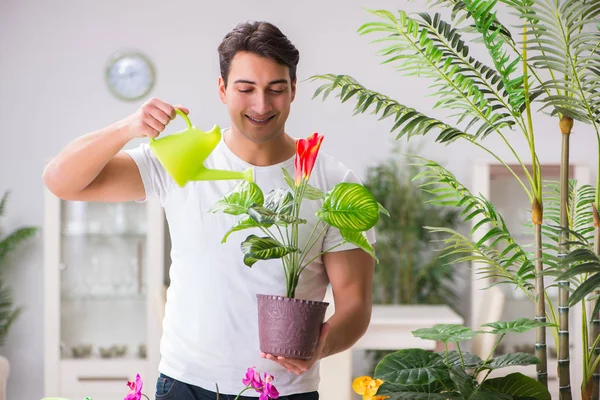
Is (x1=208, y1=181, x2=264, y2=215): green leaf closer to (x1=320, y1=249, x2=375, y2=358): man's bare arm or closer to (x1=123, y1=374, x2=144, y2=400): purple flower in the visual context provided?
(x1=123, y1=374, x2=144, y2=400): purple flower

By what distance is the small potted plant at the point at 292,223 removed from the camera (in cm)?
128

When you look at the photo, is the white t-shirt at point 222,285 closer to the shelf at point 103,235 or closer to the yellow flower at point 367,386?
the yellow flower at point 367,386

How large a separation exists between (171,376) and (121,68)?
3990 millimetres

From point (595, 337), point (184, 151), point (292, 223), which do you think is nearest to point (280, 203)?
point (292, 223)

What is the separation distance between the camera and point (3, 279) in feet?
17.4

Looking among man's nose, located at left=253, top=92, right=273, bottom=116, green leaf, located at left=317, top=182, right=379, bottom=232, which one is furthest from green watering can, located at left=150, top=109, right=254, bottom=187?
man's nose, located at left=253, top=92, right=273, bottom=116

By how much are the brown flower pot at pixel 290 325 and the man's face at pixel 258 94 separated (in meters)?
0.38

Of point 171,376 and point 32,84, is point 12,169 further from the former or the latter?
point 171,376

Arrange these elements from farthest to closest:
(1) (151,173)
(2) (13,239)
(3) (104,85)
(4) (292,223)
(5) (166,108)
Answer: (3) (104,85)
(2) (13,239)
(1) (151,173)
(5) (166,108)
(4) (292,223)

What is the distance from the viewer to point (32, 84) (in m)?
5.39

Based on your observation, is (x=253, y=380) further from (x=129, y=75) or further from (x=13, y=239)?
(x=129, y=75)

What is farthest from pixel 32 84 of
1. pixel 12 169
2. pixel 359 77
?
pixel 359 77

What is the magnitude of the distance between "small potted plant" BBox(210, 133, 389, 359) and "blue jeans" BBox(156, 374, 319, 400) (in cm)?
35

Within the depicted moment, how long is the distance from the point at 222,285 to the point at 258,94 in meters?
0.42
